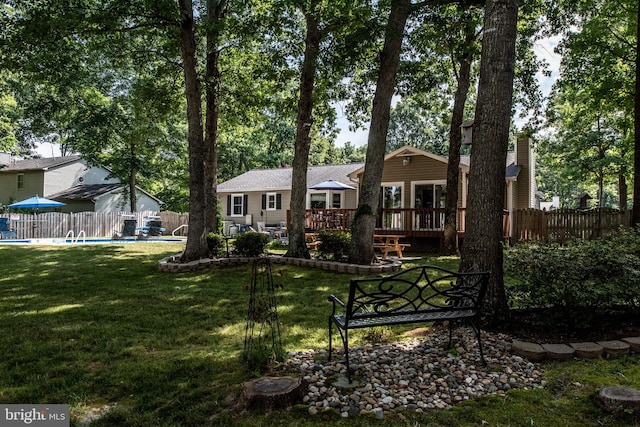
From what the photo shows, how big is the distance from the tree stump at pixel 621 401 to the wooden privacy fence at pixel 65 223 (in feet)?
62.6

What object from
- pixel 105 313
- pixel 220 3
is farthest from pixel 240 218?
pixel 105 313

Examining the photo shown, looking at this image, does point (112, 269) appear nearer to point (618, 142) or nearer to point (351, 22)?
point (351, 22)

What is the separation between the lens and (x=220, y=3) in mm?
11508

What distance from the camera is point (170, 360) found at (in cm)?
367

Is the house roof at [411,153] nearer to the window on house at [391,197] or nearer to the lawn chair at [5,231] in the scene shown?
the window on house at [391,197]

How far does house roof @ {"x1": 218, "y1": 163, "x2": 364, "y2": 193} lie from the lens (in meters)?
22.8

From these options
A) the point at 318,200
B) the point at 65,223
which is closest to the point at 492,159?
the point at 318,200

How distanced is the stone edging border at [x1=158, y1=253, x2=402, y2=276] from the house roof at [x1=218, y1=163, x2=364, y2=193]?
40.5 ft

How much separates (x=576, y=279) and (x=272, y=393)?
131 inches

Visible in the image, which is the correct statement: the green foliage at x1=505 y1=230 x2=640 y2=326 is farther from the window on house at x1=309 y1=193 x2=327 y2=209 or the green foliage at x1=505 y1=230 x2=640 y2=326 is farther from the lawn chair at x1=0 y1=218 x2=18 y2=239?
the lawn chair at x1=0 y1=218 x2=18 y2=239

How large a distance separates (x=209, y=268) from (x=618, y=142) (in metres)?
23.8

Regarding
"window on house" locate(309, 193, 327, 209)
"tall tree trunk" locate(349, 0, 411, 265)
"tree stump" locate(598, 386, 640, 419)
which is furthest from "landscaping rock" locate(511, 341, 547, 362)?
"window on house" locate(309, 193, 327, 209)

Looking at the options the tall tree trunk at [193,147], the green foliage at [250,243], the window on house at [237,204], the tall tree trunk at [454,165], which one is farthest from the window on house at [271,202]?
the tall tree trunk at [193,147]

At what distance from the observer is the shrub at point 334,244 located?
9711mm
